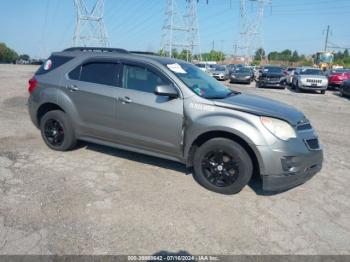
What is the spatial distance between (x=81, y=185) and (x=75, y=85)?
1729 millimetres

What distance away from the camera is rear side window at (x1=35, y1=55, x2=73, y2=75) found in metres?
5.14

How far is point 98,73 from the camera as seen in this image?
4.75 m

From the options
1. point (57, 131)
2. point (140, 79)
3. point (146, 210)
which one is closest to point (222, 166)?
point (146, 210)

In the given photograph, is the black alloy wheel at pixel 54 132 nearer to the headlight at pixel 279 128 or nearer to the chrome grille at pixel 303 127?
the headlight at pixel 279 128

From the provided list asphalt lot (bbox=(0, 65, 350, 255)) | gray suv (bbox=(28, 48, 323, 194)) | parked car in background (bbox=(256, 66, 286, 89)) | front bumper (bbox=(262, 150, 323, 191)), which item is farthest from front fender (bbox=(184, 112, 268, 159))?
parked car in background (bbox=(256, 66, 286, 89))

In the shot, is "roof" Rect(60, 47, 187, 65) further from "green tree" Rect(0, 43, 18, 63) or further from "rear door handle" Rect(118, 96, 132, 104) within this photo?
"green tree" Rect(0, 43, 18, 63)

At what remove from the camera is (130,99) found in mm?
4328

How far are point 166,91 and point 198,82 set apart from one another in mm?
810

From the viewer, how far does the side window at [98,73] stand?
4.60m

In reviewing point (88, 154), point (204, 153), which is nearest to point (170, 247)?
point (204, 153)

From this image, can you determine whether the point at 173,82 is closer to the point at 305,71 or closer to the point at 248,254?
the point at 248,254

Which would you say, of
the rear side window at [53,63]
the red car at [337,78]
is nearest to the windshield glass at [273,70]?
the red car at [337,78]

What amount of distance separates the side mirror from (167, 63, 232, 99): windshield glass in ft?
0.86

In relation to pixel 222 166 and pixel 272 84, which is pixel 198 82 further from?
pixel 272 84
